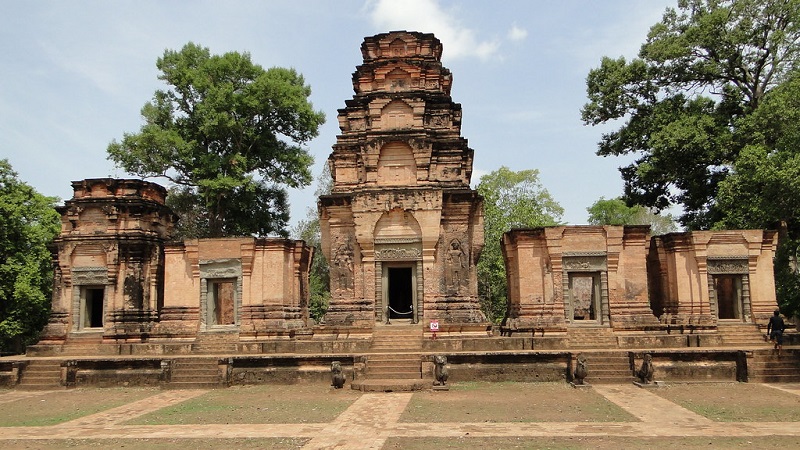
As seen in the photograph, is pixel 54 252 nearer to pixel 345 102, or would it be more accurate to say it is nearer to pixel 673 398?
pixel 345 102

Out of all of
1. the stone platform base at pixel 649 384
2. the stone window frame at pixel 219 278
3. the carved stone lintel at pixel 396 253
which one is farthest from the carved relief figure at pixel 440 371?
the stone window frame at pixel 219 278

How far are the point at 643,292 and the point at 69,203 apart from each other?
2049 cm

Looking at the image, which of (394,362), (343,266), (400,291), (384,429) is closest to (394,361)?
(394,362)

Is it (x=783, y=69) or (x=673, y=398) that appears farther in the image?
(x=783, y=69)

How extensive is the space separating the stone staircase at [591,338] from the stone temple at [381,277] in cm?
6

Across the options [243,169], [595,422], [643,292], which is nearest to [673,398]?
[595,422]

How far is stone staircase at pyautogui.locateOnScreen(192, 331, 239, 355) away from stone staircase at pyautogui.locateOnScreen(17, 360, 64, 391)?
3978 millimetres

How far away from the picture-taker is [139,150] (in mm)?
31125

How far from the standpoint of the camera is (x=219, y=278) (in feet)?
71.9

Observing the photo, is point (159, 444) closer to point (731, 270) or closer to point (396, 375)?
point (396, 375)

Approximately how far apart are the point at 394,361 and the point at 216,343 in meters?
6.90

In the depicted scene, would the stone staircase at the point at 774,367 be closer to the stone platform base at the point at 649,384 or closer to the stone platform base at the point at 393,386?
the stone platform base at the point at 649,384

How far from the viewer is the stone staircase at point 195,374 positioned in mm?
17364

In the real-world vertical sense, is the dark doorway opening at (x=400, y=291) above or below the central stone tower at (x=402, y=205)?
below
